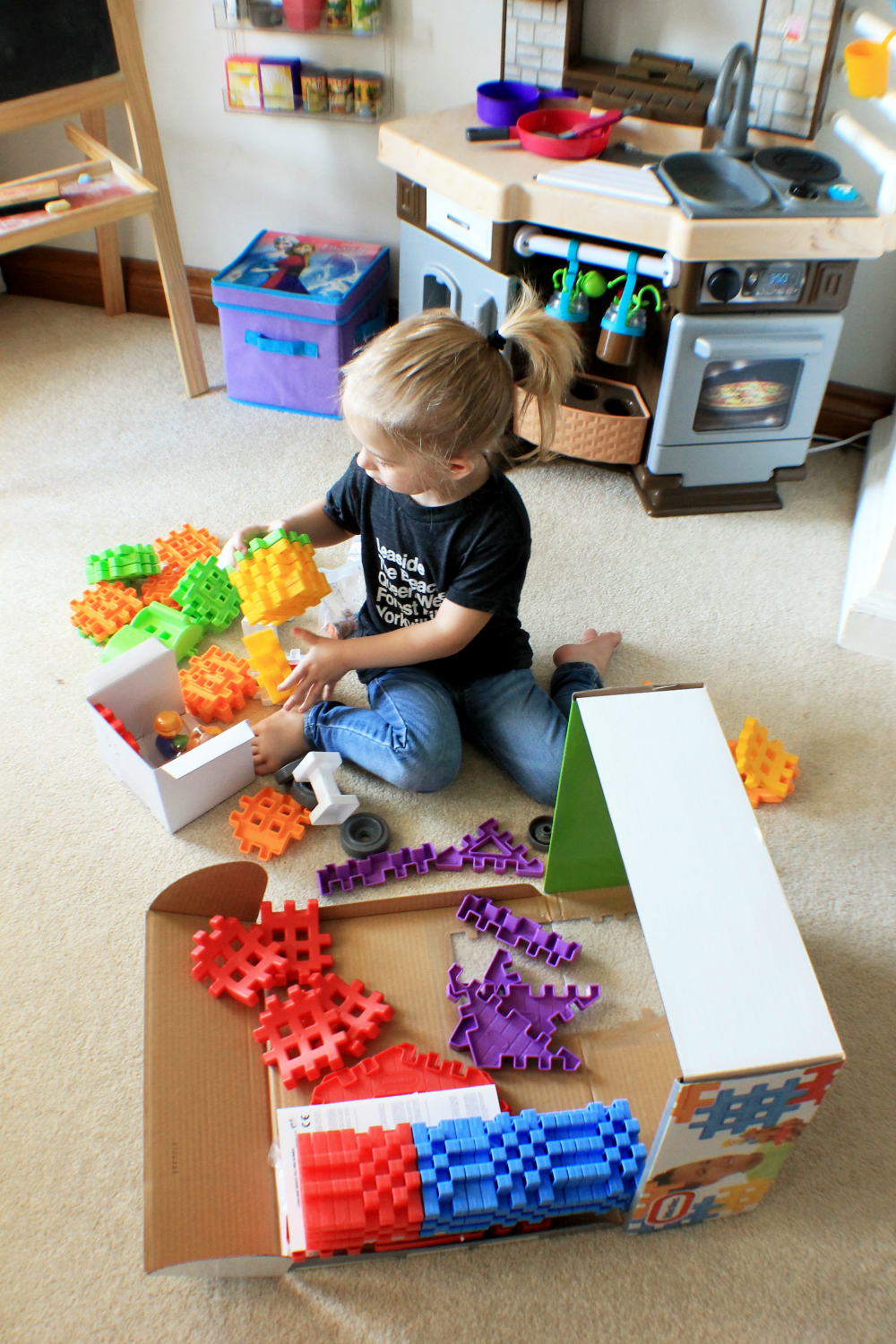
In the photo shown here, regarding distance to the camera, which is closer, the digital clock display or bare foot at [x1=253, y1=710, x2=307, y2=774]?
bare foot at [x1=253, y1=710, x2=307, y2=774]

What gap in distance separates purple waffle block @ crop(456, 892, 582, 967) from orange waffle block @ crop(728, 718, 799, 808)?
1.16 ft

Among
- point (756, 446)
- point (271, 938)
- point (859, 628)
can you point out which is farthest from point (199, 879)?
point (756, 446)

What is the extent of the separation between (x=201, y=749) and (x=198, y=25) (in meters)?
1.54

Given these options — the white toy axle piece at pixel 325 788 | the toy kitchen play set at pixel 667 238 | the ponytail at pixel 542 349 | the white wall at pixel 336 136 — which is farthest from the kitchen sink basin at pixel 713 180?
the white toy axle piece at pixel 325 788

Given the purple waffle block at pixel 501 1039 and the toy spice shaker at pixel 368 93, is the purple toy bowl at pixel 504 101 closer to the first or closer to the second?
the toy spice shaker at pixel 368 93

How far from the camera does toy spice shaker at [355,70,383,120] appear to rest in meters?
1.92

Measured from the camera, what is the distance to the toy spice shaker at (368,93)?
1.92m

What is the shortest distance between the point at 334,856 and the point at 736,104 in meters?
1.36

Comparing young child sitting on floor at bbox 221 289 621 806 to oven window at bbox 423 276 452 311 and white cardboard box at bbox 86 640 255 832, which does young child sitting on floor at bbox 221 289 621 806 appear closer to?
white cardboard box at bbox 86 640 255 832

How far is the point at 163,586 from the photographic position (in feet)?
5.37

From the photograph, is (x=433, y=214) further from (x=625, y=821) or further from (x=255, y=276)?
(x=625, y=821)

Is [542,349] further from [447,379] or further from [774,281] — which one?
[774,281]

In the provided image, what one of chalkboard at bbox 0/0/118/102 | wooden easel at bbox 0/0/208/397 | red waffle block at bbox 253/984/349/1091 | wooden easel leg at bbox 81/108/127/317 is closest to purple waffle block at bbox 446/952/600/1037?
red waffle block at bbox 253/984/349/1091

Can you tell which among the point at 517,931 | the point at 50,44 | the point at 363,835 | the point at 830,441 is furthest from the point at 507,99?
the point at 517,931
